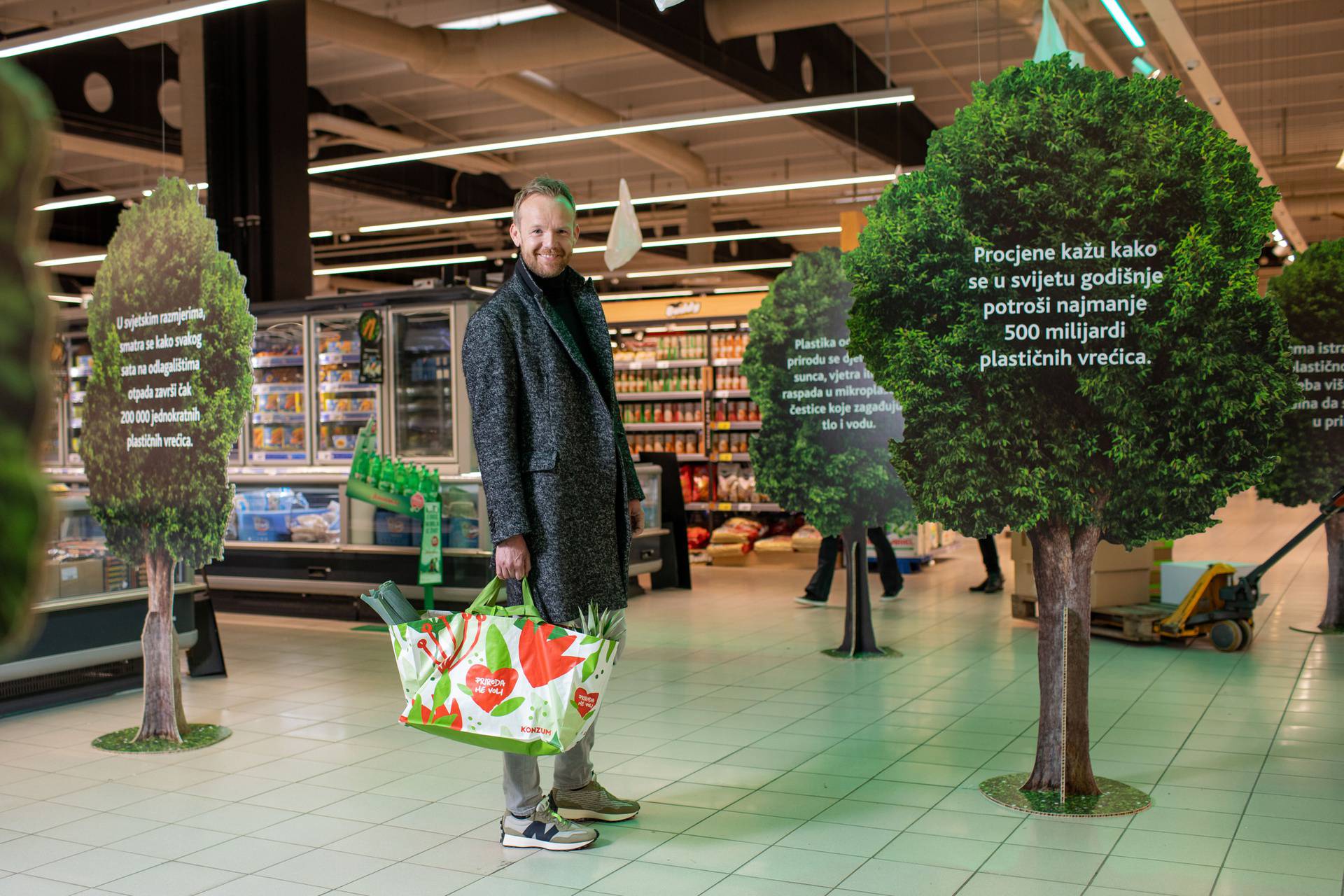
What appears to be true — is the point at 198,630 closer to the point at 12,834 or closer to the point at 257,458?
the point at 12,834

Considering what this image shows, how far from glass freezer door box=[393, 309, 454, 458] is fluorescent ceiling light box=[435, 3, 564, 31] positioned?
11.0ft

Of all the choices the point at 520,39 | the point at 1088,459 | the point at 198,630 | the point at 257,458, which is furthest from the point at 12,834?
the point at 520,39

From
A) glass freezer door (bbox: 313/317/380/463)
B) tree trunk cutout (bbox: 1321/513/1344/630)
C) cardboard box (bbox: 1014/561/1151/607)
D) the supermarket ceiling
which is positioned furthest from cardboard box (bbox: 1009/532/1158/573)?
glass freezer door (bbox: 313/317/380/463)

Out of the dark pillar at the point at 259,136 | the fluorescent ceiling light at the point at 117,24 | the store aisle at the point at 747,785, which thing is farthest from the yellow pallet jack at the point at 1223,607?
the dark pillar at the point at 259,136

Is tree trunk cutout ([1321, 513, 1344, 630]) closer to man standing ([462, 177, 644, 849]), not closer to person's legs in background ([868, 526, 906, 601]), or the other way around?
person's legs in background ([868, 526, 906, 601])

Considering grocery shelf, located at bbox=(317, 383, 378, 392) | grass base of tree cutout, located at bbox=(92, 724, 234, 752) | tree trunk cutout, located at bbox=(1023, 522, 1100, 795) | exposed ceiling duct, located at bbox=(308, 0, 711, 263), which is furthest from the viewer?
exposed ceiling duct, located at bbox=(308, 0, 711, 263)

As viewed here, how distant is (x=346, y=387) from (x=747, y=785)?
5.87m

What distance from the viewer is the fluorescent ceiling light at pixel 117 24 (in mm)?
6168

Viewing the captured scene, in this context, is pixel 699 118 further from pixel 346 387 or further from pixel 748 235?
pixel 748 235

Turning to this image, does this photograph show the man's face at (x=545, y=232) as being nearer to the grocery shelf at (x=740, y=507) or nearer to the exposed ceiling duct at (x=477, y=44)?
the exposed ceiling duct at (x=477, y=44)

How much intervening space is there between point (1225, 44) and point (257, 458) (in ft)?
31.7

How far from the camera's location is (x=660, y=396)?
12.7m

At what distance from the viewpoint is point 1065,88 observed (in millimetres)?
3816

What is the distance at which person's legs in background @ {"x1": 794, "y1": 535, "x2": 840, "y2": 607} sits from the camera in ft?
28.7
